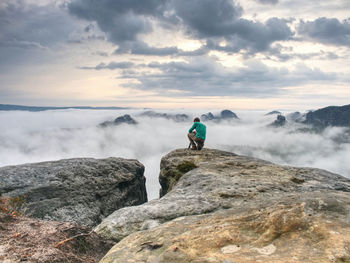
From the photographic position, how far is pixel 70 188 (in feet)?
68.4

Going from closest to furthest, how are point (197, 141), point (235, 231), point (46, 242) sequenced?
1. point (235, 231)
2. point (46, 242)
3. point (197, 141)

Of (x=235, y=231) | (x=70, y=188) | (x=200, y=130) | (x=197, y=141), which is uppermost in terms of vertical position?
(x=200, y=130)

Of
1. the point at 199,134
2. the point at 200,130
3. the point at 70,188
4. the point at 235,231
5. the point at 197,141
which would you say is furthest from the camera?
the point at 197,141

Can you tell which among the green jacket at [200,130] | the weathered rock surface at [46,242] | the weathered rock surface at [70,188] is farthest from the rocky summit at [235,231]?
the green jacket at [200,130]

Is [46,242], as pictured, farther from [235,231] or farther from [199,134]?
[199,134]

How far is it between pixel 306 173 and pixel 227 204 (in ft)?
30.6

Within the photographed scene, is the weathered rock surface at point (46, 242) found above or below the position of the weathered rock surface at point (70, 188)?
above

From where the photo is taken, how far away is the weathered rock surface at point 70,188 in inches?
747

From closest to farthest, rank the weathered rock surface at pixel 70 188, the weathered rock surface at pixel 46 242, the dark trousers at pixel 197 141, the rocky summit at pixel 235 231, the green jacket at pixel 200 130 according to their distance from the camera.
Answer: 1. the rocky summit at pixel 235 231
2. the weathered rock surface at pixel 46 242
3. the weathered rock surface at pixel 70 188
4. the green jacket at pixel 200 130
5. the dark trousers at pixel 197 141

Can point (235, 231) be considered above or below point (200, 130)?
below

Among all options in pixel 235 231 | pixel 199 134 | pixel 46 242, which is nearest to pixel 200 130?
pixel 199 134

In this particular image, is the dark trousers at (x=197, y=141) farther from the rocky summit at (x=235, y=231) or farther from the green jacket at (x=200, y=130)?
the rocky summit at (x=235, y=231)

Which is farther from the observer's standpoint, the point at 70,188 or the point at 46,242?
the point at 70,188

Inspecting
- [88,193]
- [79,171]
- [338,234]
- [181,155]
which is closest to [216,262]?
[338,234]
